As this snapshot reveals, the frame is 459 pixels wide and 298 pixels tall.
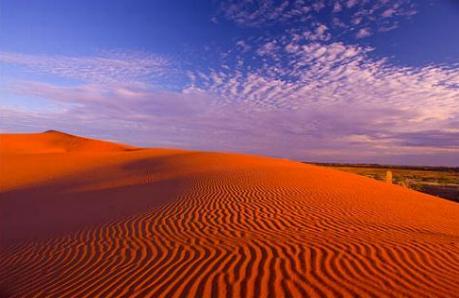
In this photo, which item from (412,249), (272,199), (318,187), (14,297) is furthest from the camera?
(318,187)

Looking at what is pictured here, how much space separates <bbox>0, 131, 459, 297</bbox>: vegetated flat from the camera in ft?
17.1

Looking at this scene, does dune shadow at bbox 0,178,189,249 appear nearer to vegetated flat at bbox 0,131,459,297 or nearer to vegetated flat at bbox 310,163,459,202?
vegetated flat at bbox 0,131,459,297

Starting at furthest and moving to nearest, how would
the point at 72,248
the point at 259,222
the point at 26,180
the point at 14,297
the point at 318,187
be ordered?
the point at 26,180 → the point at 318,187 → the point at 259,222 → the point at 72,248 → the point at 14,297

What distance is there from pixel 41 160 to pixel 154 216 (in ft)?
91.6

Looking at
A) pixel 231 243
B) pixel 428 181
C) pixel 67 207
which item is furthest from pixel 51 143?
pixel 231 243

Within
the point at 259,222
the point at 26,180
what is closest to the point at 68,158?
the point at 26,180

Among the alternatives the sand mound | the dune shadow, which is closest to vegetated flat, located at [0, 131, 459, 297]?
the dune shadow

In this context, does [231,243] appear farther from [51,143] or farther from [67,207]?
[51,143]

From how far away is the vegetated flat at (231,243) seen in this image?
17.1 ft

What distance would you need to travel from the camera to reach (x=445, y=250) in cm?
658

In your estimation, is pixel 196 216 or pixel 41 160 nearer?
pixel 196 216

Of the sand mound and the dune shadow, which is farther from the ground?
the sand mound

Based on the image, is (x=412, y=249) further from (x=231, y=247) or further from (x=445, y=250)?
(x=231, y=247)

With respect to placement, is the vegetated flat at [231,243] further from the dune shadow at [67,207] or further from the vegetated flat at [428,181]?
the vegetated flat at [428,181]
